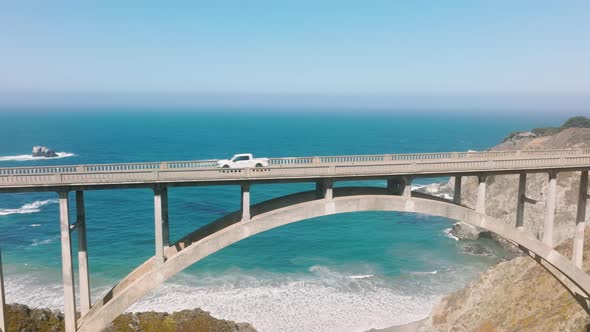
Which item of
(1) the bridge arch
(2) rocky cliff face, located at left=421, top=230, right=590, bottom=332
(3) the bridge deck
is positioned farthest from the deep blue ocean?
(3) the bridge deck

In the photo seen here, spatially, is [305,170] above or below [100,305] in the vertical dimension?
above

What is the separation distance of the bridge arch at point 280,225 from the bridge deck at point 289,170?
1599 millimetres

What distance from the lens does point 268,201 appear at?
24.8 m

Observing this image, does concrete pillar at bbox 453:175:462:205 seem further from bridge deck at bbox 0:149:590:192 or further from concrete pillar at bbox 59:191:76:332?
concrete pillar at bbox 59:191:76:332

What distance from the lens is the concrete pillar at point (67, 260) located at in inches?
783

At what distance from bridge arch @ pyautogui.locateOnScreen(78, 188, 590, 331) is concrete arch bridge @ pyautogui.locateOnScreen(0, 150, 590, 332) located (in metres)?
0.05

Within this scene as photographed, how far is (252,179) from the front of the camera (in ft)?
74.2

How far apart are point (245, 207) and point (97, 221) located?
53.9 metres

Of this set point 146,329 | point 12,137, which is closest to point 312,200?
point 146,329

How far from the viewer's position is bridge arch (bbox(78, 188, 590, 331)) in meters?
21.6

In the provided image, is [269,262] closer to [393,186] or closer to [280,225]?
[393,186]

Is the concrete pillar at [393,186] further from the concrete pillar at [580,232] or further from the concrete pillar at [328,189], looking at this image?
the concrete pillar at [580,232]

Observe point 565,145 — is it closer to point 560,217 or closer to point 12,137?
point 560,217

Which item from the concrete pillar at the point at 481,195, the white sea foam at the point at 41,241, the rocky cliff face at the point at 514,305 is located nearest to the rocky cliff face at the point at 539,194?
the rocky cliff face at the point at 514,305
